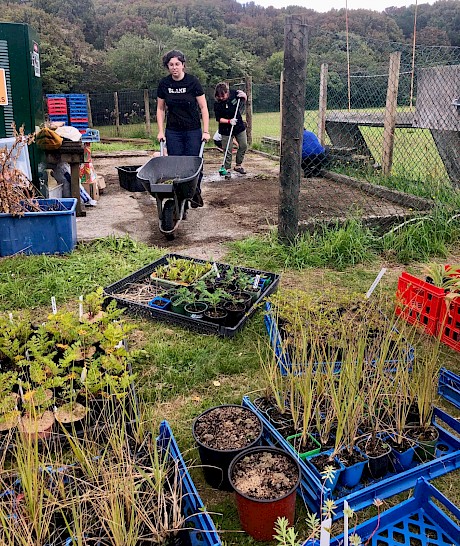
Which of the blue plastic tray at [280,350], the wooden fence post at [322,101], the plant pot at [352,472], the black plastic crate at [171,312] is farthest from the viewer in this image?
the wooden fence post at [322,101]

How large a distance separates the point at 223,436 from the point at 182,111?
416cm

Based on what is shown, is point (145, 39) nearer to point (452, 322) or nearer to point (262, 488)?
point (452, 322)

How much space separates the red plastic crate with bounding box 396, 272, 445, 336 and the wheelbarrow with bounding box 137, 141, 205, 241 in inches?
88.9

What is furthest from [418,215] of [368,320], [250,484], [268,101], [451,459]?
[268,101]

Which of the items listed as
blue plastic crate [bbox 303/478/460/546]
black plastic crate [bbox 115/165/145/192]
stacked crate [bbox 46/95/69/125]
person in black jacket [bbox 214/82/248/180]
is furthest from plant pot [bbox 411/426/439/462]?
stacked crate [bbox 46/95/69/125]

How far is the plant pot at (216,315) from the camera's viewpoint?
9.74 feet

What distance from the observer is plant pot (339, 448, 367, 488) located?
180 cm

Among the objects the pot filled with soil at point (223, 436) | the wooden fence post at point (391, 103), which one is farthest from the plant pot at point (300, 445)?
the wooden fence post at point (391, 103)

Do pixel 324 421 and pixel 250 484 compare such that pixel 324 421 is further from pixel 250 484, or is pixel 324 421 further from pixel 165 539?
pixel 165 539

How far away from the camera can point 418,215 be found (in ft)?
15.7

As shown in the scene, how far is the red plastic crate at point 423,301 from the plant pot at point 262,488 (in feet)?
4.27

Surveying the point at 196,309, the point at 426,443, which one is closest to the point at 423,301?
the point at 426,443

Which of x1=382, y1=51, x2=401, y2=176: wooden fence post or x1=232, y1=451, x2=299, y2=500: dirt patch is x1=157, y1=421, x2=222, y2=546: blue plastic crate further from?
x1=382, y1=51, x2=401, y2=176: wooden fence post

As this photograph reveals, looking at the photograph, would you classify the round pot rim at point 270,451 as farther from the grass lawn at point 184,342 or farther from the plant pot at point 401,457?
the plant pot at point 401,457
